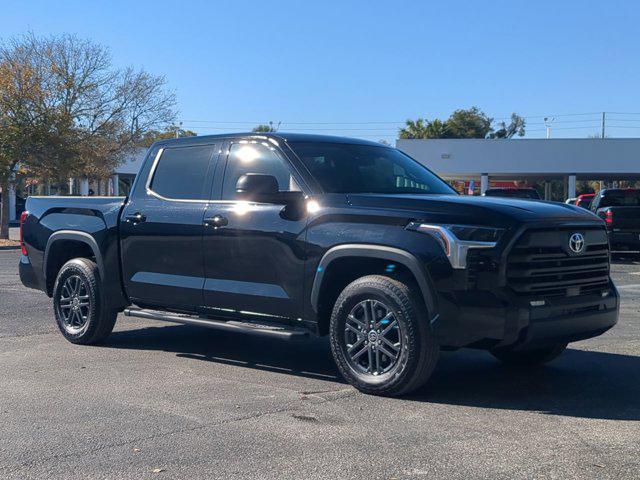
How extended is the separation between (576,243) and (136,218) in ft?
13.1

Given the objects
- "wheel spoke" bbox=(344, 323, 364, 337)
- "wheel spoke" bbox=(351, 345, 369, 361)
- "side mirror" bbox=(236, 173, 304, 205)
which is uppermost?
"side mirror" bbox=(236, 173, 304, 205)

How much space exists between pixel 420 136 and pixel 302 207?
7025cm

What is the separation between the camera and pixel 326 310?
6348 millimetres

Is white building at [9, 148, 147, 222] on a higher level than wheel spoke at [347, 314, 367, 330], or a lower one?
higher

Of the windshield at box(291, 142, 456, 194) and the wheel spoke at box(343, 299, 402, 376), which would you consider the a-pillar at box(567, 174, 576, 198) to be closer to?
the windshield at box(291, 142, 456, 194)

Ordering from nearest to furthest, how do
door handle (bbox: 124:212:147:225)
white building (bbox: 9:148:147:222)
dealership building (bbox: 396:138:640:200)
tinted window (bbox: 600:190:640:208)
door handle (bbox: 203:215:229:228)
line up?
1. door handle (bbox: 203:215:229:228)
2. door handle (bbox: 124:212:147:225)
3. tinted window (bbox: 600:190:640:208)
4. dealership building (bbox: 396:138:640:200)
5. white building (bbox: 9:148:147:222)

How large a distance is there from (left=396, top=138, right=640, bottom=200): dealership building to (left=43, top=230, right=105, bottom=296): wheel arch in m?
34.1

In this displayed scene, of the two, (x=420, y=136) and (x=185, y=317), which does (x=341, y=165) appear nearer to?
(x=185, y=317)

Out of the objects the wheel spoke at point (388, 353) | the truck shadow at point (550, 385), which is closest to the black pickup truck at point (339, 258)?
the wheel spoke at point (388, 353)

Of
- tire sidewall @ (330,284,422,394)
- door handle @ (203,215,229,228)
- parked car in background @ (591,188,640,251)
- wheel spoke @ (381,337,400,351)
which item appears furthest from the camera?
parked car in background @ (591,188,640,251)

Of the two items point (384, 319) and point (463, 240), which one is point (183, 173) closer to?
point (384, 319)

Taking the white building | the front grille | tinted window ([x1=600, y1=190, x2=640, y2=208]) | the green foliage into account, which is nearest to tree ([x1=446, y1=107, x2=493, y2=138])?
the green foliage

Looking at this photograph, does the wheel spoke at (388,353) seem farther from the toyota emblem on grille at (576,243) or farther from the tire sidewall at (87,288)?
the tire sidewall at (87,288)

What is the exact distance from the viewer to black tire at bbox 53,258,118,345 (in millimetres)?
7934
